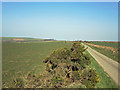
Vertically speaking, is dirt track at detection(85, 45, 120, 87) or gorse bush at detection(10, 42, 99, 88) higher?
gorse bush at detection(10, 42, 99, 88)

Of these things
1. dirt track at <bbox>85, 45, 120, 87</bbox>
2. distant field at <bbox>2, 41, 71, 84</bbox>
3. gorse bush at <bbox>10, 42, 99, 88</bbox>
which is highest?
gorse bush at <bbox>10, 42, 99, 88</bbox>

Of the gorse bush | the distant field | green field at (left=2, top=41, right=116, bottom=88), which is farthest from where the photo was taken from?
the distant field

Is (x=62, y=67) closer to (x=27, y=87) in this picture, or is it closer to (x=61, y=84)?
(x=61, y=84)

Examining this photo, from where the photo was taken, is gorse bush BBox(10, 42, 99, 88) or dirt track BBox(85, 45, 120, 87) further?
dirt track BBox(85, 45, 120, 87)

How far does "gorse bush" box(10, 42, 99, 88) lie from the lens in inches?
227

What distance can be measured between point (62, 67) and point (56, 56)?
1.20 meters

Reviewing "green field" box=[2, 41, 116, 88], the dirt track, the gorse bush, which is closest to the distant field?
"green field" box=[2, 41, 116, 88]

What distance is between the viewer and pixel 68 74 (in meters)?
7.16

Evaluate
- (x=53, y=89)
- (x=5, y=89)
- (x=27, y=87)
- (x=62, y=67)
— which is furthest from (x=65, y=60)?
(x=5, y=89)

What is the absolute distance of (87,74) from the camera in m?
5.91

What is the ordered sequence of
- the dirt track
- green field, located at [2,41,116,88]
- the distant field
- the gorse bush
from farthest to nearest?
the distant field < the dirt track < green field, located at [2,41,116,88] < the gorse bush

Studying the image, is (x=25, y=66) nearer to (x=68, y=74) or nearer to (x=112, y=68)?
(x=68, y=74)

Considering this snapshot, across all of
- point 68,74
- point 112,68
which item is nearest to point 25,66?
point 68,74

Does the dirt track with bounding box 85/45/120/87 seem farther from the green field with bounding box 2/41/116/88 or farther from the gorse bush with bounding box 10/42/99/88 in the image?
the gorse bush with bounding box 10/42/99/88
